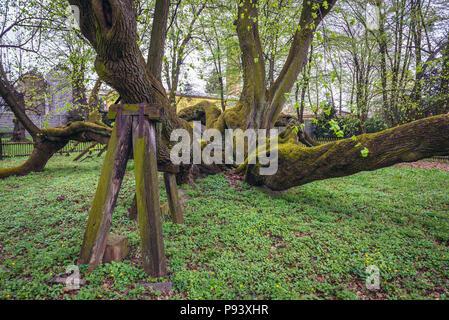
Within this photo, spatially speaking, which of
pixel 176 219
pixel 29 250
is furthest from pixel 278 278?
pixel 29 250

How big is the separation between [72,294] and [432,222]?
224 inches

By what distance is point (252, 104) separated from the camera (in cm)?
775

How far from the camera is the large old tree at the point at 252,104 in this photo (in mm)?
2545

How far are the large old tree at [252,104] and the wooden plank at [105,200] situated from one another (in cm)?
66

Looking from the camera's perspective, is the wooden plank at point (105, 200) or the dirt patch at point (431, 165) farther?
the dirt patch at point (431, 165)

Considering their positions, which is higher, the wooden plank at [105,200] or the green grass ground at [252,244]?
the wooden plank at [105,200]

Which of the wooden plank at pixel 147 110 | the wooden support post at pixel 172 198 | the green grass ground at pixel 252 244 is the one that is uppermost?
the wooden plank at pixel 147 110

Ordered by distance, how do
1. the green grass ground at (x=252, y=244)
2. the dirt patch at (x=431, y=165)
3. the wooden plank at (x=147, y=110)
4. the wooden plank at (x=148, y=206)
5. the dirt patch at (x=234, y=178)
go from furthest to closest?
1. the dirt patch at (x=431, y=165)
2. the dirt patch at (x=234, y=178)
3. the wooden plank at (x=147, y=110)
4. the wooden plank at (x=148, y=206)
5. the green grass ground at (x=252, y=244)

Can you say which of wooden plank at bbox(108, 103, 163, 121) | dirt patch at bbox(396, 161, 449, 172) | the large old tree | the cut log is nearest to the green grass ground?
the cut log

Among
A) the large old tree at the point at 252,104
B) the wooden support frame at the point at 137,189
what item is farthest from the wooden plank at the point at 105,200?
the large old tree at the point at 252,104

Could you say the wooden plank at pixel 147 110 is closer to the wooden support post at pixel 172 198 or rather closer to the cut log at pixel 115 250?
the wooden support post at pixel 172 198

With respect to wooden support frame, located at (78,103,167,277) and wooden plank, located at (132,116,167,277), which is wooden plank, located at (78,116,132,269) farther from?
wooden plank, located at (132,116,167,277)

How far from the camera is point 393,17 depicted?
11367 mm
